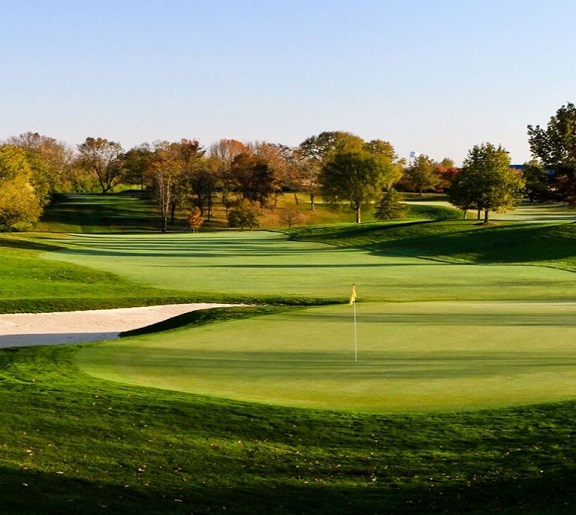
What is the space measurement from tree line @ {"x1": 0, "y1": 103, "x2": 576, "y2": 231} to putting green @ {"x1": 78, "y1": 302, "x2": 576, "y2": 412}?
1643 inches

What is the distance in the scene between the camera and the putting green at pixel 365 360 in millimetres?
14523

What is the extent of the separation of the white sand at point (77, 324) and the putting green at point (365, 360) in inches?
119

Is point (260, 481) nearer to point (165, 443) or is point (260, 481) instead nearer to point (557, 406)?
point (165, 443)

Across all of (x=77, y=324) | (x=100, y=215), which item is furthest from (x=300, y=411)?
(x=100, y=215)

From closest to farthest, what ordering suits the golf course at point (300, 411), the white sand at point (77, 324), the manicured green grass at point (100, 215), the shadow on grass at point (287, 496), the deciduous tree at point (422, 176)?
the shadow on grass at point (287, 496), the golf course at point (300, 411), the white sand at point (77, 324), the manicured green grass at point (100, 215), the deciduous tree at point (422, 176)

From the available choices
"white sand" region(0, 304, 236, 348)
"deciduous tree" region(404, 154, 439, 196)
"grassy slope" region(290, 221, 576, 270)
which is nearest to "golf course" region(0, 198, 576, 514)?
"white sand" region(0, 304, 236, 348)

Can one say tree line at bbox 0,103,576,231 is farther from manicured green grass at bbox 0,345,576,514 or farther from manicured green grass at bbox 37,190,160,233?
manicured green grass at bbox 0,345,576,514

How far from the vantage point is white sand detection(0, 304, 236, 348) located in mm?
23453

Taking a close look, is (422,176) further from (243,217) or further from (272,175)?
(243,217)

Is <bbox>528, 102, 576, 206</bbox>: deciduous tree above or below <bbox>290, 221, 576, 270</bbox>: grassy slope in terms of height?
above

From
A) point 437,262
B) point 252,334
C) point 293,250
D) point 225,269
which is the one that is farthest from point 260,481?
point 293,250

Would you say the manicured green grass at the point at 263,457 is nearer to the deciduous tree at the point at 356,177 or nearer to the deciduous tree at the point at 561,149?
the deciduous tree at the point at 561,149

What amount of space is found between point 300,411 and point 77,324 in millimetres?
14556

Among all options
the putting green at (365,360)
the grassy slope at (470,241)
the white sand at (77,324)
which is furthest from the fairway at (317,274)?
the putting green at (365,360)
